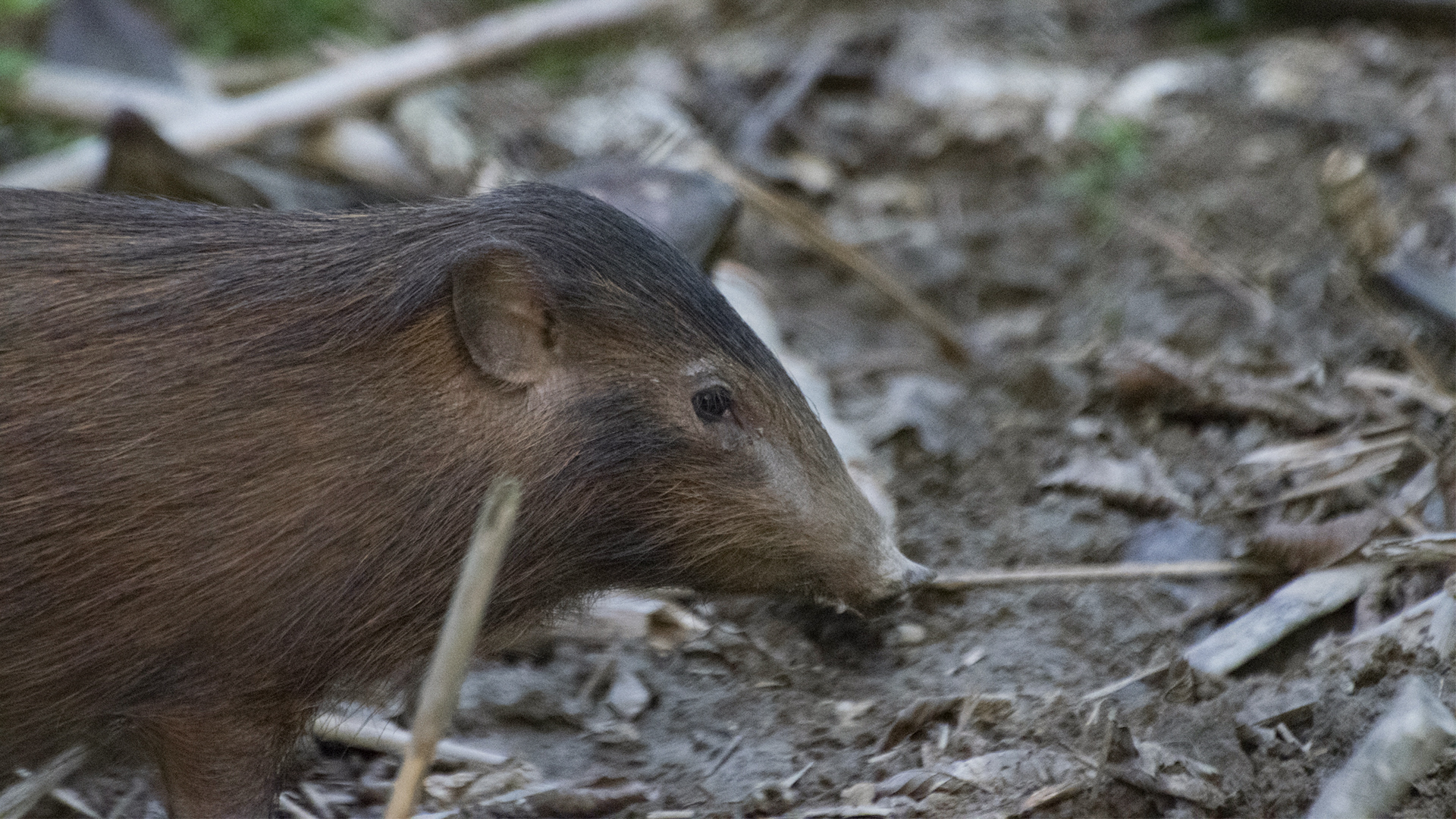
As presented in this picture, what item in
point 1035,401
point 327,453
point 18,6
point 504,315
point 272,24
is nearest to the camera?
point 327,453

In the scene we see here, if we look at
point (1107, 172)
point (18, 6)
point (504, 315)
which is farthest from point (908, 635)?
point (18, 6)

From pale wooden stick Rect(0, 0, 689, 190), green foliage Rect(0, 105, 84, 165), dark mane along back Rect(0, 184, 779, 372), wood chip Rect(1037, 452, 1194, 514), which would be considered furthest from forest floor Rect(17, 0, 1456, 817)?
green foliage Rect(0, 105, 84, 165)

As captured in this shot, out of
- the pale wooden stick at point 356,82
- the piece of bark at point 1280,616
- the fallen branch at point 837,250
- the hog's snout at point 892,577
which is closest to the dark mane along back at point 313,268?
the hog's snout at point 892,577

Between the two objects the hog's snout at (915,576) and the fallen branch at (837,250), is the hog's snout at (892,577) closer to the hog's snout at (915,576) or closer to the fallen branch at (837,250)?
the hog's snout at (915,576)

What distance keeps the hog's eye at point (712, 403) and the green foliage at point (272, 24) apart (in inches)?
227

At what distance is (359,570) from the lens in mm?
3307

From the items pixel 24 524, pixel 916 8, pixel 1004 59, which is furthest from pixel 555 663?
pixel 916 8

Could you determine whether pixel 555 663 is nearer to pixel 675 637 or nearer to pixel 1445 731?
pixel 675 637

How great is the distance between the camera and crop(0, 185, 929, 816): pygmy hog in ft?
10.5

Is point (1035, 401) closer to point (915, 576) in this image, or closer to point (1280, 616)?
point (1280, 616)

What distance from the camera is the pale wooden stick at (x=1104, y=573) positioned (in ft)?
Result: 13.8

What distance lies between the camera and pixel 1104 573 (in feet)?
13.9

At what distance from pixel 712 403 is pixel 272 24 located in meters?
6.07

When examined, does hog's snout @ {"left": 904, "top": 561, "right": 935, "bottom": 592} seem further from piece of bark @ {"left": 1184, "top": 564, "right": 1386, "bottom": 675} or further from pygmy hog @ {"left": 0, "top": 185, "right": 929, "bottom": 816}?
piece of bark @ {"left": 1184, "top": 564, "right": 1386, "bottom": 675}
